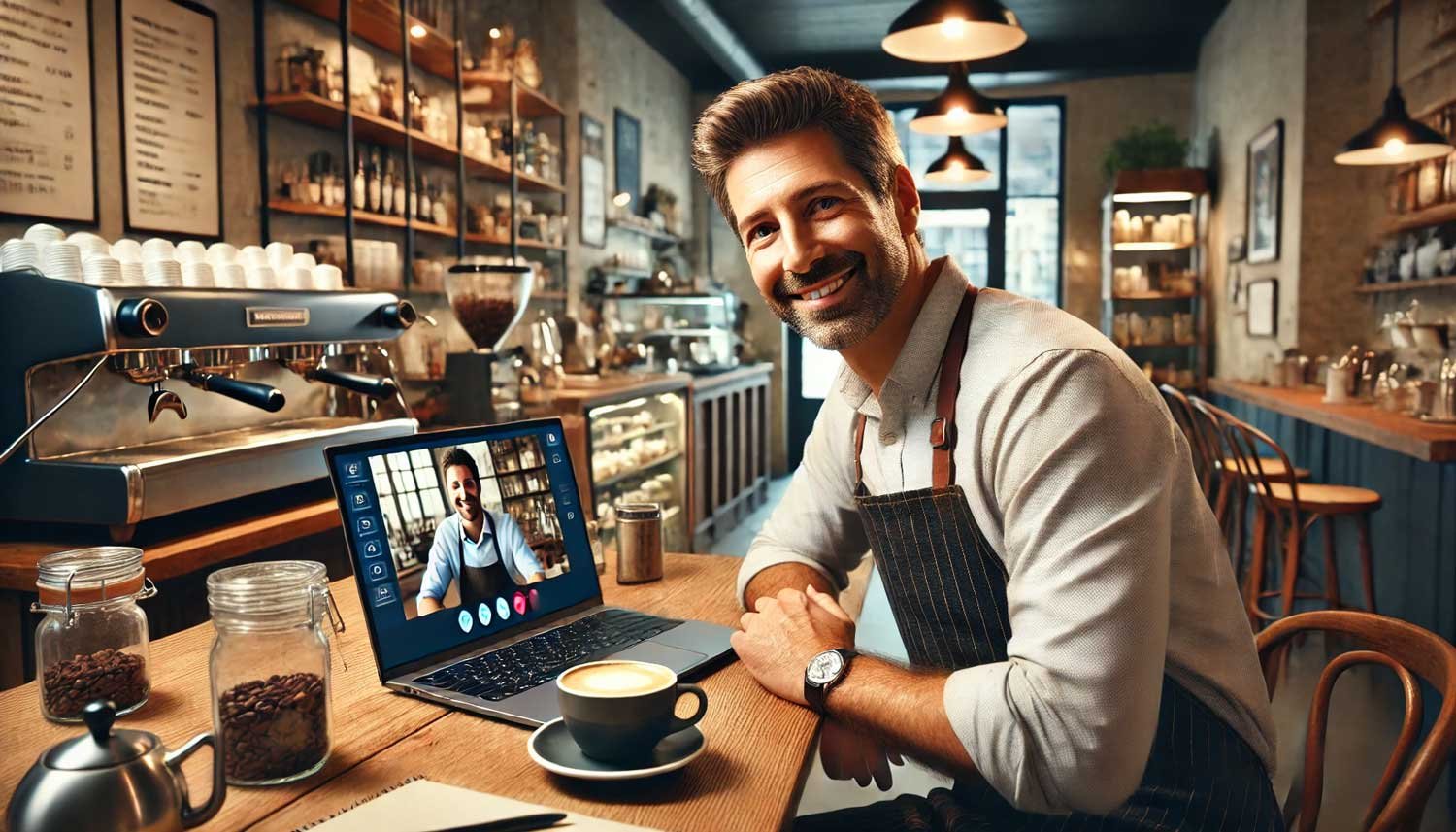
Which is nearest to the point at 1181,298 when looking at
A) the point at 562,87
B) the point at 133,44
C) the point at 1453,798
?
the point at 562,87

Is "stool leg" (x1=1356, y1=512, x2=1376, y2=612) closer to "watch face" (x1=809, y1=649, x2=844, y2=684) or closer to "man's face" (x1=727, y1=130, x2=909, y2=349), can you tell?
"man's face" (x1=727, y1=130, x2=909, y2=349)

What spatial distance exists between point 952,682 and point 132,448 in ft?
5.76

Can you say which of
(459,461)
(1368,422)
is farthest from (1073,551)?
(1368,422)

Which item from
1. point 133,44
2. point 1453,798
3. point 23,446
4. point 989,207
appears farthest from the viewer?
point 989,207

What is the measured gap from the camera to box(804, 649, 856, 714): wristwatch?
3.95 feet

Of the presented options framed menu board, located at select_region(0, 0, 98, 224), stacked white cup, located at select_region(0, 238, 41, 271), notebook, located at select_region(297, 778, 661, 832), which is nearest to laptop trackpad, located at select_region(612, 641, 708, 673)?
notebook, located at select_region(297, 778, 661, 832)

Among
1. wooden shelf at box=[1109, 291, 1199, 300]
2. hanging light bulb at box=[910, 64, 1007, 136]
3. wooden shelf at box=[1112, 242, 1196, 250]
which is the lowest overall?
wooden shelf at box=[1109, 291, 1199, 300]

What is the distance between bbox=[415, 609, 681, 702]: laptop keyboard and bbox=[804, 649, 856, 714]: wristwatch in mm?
269

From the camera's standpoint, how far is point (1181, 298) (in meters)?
8.07

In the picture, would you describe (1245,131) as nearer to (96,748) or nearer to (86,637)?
(86,637)

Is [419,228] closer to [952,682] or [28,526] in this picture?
[28,526]

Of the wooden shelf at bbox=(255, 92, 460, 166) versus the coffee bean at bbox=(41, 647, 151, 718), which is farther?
the wooden shelf at bbox=(255, 92, 460, 166)

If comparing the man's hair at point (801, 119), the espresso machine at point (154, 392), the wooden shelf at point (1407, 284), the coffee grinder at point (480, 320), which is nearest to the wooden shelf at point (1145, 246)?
the wooden shelf at point (1407, 284)

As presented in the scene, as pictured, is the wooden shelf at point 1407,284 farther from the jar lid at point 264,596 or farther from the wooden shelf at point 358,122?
the jar lid at point 264,596
